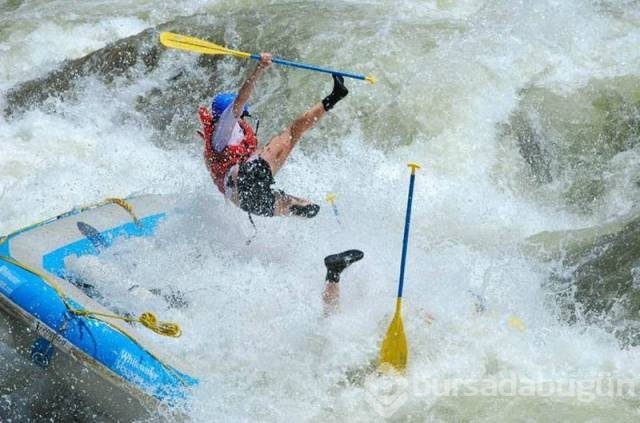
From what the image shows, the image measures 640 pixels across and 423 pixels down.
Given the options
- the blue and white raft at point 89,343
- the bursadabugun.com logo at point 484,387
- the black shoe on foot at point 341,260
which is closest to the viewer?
the blue and white raft at point 89,343

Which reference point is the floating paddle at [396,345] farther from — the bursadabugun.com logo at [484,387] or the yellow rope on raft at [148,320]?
the yellow rope on raft at [148,320]

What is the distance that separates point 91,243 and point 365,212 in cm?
199

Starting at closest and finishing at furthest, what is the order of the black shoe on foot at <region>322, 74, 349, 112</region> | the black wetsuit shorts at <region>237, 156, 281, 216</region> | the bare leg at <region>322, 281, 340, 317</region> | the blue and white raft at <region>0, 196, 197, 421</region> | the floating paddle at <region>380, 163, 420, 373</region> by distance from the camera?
the blue and white raft at <region>0, 196, 197, 421</region> → the floating paddle at <region>380, 163, 420, 373</region> → the bare leg at <region>322, 281, 340, 317</region> → the black shoe on foot at <region>322, 74, 349, 112</region> → the black wetsuit shorts at <region>237, 156, 281, 216</region>

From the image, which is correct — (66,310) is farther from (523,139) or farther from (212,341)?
(523,139)

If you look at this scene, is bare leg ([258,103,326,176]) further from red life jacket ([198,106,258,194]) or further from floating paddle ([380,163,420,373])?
floating paddle ([380,163,420,373])

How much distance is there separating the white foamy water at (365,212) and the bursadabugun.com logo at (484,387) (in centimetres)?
2

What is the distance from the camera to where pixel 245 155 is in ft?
16.4

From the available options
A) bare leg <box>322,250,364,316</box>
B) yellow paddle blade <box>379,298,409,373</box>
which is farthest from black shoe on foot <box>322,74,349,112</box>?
yellow paddle blade <box>379,298,409,373</box>

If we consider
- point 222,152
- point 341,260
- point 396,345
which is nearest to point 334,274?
point 341,260

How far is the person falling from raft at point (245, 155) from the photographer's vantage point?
4930 mm

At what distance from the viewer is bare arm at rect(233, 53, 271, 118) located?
4637mm

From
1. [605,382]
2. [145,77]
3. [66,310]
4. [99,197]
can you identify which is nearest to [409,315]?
[605,382]

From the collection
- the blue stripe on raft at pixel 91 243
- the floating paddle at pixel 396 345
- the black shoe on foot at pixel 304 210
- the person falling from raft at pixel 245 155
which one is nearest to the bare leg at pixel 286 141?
the person falling from raft at pixel 245 155

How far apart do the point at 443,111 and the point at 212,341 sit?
10.5 feet
